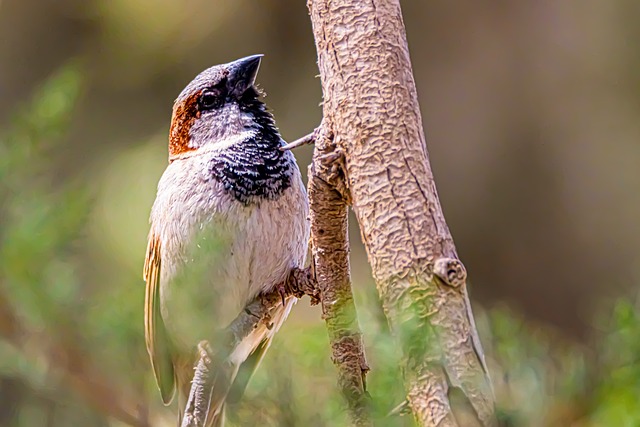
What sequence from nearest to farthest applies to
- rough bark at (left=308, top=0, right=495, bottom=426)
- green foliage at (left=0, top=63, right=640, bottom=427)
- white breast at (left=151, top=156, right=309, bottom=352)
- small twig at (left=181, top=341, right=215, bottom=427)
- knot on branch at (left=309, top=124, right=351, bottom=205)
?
green foliage at (left=0, top=63, right=640, bottom=427), rough bark at (left=308, top=0, right=495, bottom=426), knot on branch at (left=309, top=124, right=351, bottom=205), small twig at (left=181, top=341, right=215, bottom=427), white breast at (left=151, top=156, right=309, bottom=352)

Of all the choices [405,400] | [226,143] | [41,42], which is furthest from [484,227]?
[405,400]

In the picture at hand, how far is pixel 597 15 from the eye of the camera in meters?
3.73

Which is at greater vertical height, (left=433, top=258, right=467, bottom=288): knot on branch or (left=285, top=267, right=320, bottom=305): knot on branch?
(left=285, top=267, right=320, bottom=305): knot on branch

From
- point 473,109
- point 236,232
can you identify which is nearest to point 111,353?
point 236,232

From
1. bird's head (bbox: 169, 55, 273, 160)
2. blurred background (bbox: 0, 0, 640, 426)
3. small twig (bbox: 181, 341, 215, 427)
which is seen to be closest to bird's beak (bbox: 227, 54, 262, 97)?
bird's head (bbox: 169, 55, 273, 160)

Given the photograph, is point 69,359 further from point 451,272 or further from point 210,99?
point 210,99

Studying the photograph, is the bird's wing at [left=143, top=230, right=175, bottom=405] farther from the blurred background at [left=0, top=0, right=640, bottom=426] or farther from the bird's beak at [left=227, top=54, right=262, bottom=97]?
the bird's beak at [left=227, top=54, right=262, bottom=97]

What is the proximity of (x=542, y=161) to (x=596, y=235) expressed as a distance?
16.0 inches

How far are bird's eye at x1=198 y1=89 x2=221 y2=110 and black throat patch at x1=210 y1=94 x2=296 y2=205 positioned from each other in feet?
0.59

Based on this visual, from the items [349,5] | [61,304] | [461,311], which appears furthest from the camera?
[349,5]

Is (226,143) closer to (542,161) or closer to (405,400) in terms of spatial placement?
(405,400)

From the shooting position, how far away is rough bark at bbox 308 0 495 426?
2.94 ft

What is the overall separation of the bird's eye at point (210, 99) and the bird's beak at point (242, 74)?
0.04m

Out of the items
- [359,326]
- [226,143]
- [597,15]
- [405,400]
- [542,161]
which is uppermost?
[597,15]
